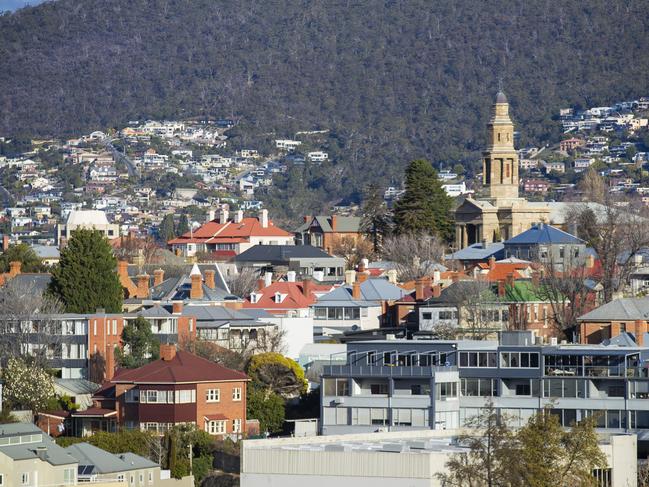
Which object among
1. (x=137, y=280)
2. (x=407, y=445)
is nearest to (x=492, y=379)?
(x=407, y=445)

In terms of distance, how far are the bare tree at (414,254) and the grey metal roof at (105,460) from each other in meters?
65.7

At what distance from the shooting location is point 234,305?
119 meters

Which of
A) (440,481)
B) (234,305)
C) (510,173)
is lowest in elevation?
(440,481)

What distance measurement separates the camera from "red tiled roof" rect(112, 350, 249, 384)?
89750mm

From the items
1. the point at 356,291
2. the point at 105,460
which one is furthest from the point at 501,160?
the point at 105,460

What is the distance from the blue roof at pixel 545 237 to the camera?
147 m

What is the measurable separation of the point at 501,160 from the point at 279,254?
78.9 feet

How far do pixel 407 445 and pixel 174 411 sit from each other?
21.2 m

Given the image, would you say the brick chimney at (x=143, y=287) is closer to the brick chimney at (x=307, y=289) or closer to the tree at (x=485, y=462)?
the brick chimney at (x=307, y=289)

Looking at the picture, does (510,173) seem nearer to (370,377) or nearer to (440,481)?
(370,377)

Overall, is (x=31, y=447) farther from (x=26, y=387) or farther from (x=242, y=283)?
(x=242, y=283)

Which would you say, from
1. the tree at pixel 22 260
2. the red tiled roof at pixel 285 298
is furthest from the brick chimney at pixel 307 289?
the tree at pixel 22 260

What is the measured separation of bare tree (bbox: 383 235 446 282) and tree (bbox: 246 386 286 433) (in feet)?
167

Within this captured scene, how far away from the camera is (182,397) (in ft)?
292
